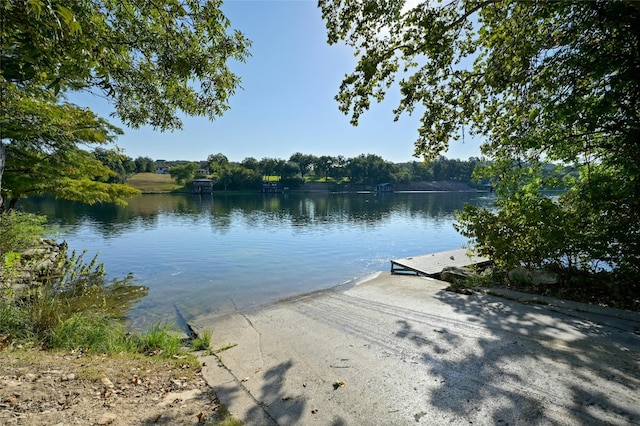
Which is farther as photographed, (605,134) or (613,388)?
(605,134)

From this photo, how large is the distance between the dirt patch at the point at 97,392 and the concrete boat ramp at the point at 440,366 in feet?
1.15

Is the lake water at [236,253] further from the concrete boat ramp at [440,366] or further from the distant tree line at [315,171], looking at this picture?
the distant tree line at [315,171]

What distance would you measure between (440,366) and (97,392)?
12.6 ft

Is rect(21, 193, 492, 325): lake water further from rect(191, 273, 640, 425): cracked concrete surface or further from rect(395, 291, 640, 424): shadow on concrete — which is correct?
rect(395, 291, 640, 424): shadow on concrete

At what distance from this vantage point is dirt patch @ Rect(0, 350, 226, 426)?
2.79 meters

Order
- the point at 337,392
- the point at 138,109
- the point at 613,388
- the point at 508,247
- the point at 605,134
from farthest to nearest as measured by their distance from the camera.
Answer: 1. the point at 508,247
2. the point at 605,134
3. the point at 138,109
4. the point at 337,392
5. the point at 613,388

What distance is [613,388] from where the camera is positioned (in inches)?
124

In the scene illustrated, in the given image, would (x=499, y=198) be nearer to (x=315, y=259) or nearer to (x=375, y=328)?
(x=375, y=328)

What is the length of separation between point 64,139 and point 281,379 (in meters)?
11.9

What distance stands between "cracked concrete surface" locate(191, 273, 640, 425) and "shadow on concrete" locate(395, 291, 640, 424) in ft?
0.04

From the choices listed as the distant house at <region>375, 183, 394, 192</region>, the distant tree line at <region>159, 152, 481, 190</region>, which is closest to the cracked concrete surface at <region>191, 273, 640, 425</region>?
the distant tree line at <region>159, 152, 481, 190</region>

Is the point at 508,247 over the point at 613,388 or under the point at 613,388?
over

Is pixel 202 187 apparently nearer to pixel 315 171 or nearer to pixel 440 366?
pixel 315 171

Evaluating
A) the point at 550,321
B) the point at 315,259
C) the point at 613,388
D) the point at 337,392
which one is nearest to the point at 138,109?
the point at 337,392
